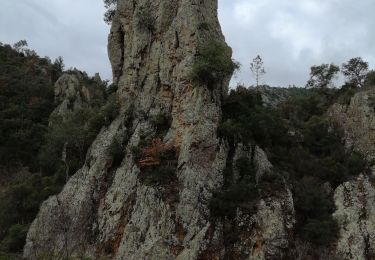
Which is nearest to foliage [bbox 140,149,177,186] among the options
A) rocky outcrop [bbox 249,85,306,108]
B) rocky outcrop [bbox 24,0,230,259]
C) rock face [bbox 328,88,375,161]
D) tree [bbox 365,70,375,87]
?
rocky outcrop [bbox 24,0,230,259]

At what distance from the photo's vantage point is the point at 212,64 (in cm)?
3453

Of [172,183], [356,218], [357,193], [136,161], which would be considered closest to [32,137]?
[136,161]

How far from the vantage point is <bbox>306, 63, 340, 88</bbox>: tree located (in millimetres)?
58406

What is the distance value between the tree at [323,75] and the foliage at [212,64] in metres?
26.9

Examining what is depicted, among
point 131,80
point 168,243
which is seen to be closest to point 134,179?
point 168,243

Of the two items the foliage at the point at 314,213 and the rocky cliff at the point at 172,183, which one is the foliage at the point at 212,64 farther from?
the foliage at the point at 314,213

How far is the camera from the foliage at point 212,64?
3441 cm

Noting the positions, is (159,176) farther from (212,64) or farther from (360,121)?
(360,121)

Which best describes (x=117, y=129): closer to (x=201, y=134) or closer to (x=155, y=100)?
(x=155, y=100)

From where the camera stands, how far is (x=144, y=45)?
40.0 meters

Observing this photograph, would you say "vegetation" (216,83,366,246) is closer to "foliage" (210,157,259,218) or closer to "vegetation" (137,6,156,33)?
"foliage" (210,157,259,218)

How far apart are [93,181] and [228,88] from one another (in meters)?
13.4

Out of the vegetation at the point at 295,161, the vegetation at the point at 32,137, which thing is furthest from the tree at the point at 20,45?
the vegetation at the point at 295,161

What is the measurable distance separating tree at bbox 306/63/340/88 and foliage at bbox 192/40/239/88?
26884 mm
